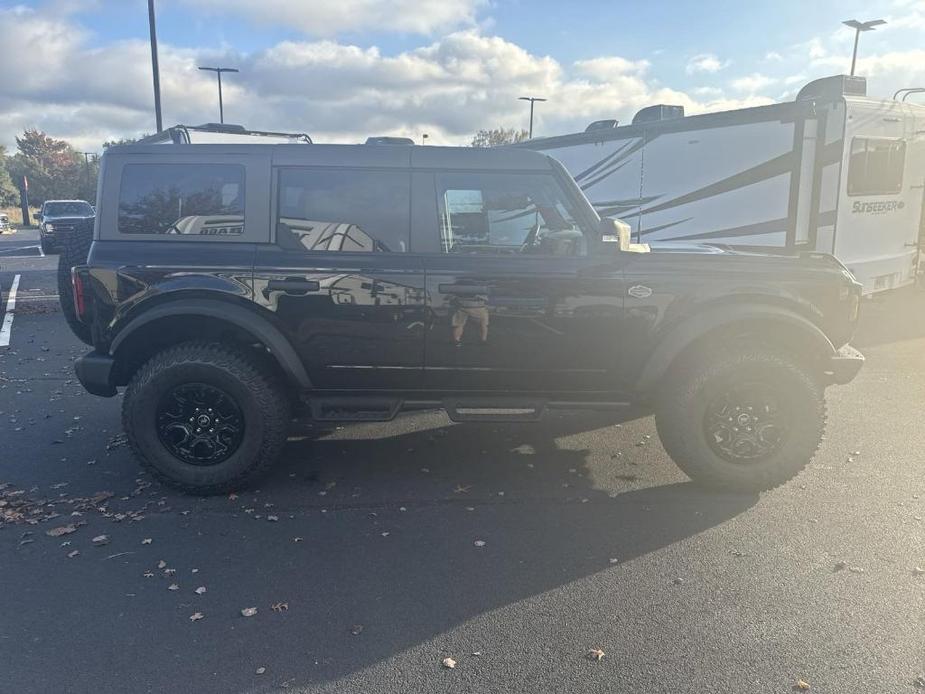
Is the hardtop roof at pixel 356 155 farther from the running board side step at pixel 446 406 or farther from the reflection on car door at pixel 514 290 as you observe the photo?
the running board side step at pixel 446 406

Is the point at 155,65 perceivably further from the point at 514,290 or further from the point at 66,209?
the point at 514,290

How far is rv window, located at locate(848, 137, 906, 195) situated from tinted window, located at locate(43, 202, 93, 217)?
2230cm

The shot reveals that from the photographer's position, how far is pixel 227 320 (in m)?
4.04

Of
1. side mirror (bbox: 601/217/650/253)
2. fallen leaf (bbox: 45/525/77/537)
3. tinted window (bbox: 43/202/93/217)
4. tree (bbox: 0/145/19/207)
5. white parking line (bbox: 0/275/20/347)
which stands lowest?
fallen leaf (bbox: 45/525/77/537)

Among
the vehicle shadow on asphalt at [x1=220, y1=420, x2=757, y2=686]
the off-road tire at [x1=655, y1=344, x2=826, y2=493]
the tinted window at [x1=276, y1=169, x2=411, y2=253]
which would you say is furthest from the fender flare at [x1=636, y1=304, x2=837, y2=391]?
the tinted window at [x1=276, y1=169, x2=411, y2=253]

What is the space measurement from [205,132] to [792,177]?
6.54 metres

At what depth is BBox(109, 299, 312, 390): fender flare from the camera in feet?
13.3

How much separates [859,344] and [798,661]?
683 centimetres

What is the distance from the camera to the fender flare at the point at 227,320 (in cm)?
404

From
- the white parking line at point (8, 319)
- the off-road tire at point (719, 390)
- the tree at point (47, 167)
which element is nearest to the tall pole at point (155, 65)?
the white parking line at point (8, 319)

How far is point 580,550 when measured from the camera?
3.54 metres

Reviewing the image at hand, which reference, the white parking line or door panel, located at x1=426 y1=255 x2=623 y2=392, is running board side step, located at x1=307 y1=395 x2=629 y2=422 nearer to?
door panel, located at x1=426 y1=255 x2=623 y2=392

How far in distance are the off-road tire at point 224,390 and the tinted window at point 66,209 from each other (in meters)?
21.6

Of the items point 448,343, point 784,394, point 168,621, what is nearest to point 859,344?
point 784,394
